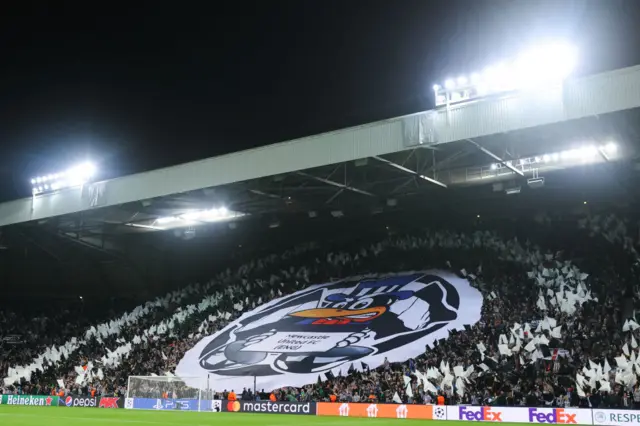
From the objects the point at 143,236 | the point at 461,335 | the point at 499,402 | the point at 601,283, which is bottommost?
the point at 499,402

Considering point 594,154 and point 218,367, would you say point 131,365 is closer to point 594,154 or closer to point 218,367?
point 218,367

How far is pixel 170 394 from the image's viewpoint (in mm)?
27203

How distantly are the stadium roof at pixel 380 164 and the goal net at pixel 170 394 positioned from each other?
26.0ft

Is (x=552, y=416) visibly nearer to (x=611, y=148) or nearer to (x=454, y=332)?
(x=454, y=332)

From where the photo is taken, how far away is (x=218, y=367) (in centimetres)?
3002

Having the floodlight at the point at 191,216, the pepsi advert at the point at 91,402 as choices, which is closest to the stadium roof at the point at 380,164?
the floodlight at the point at 191,216

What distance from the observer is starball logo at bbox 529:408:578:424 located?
1855cm

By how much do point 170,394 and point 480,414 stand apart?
13.4 m

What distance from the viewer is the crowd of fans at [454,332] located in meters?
21.5

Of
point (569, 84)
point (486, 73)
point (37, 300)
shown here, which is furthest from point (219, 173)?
point (37, 300)

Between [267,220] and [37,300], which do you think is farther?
[37,300]

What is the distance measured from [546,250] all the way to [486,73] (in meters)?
9.94

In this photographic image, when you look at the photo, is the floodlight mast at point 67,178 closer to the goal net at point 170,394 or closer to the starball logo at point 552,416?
the goal net at point 170,394

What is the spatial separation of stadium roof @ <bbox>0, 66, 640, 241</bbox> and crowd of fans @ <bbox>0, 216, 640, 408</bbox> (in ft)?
10.1
